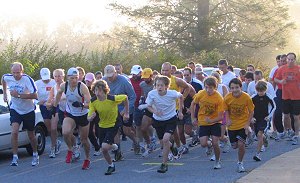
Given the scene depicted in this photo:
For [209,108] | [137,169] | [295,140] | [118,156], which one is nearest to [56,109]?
[118,156]

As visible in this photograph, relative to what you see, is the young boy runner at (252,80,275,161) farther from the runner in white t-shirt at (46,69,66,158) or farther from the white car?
the white car

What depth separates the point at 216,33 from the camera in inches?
1517

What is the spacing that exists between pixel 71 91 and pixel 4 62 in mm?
10182

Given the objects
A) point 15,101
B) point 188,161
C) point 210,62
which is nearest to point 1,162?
point 15,101

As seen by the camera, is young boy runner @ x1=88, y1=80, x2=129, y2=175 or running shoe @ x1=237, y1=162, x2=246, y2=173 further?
young boy runner @ x1=88, y1=80, x2=129, y2=175

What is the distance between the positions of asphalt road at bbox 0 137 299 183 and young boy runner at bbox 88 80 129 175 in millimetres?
482

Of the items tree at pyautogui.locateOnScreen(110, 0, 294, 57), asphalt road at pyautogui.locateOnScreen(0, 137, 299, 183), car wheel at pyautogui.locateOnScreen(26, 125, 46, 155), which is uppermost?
tree at pyautogui.locateOnScreen(110, 0, 294, 57)

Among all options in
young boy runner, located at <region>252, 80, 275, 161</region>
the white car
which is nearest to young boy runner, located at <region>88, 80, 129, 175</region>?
the white car

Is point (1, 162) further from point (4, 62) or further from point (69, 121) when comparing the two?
point (4, 62)

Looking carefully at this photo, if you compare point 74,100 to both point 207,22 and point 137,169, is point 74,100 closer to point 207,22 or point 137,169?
point 137,169

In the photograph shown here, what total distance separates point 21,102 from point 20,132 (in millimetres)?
793

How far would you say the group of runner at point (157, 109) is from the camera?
10812 millimetres

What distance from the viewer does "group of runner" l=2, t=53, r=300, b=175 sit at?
1081cm

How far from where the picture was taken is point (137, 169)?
11336 millimetres
